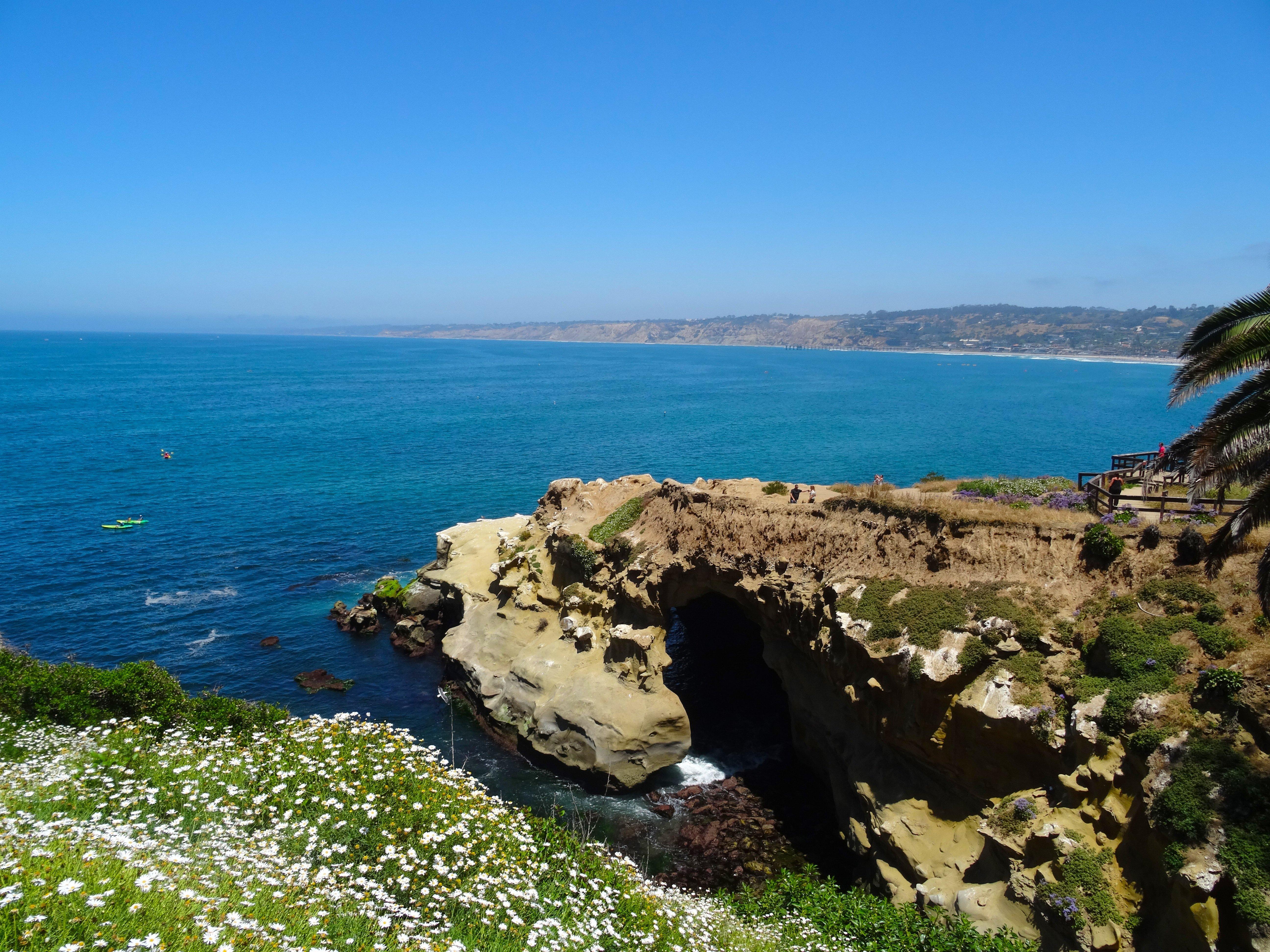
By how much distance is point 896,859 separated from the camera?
23016 millimetres

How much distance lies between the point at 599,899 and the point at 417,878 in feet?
13.1

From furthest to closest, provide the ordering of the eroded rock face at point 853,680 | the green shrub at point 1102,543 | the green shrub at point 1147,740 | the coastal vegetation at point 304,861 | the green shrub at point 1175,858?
the green shrub at point 1102,543 → the eroded rock face at point 853,680 → the green shrub at point 1147,740 → the green shrub at point 1175,858 → the coastal vegetation at point 304,861

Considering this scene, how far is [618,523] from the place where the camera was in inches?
1489

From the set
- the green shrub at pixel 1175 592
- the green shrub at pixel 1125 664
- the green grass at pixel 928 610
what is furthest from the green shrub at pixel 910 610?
the green shrub at pixel 1175 592

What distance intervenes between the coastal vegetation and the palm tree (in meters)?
11.6

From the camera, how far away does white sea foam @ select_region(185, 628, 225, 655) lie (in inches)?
1626

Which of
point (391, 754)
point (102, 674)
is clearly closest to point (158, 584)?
point (102, 674)

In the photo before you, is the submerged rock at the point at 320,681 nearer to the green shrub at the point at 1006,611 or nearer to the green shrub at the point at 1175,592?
the green shrub at the point at 1006,611

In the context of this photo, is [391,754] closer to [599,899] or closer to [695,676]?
[599,899]

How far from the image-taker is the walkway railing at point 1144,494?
23406mm

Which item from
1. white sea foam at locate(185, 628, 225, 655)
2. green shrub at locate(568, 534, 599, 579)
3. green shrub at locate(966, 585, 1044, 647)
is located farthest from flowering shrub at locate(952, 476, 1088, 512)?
white sea foam at locate(185, 628, 225, 655)

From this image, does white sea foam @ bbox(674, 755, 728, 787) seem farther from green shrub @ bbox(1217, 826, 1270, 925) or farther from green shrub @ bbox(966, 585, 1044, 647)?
green shrub @ bbox(1217, 826, 1270, 925)

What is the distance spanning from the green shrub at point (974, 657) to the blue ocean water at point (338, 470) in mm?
14148

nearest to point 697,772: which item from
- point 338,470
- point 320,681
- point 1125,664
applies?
point 1125,664
